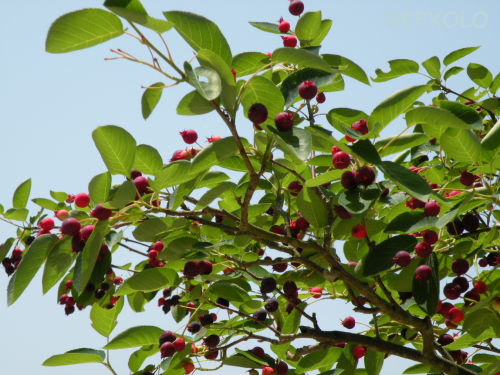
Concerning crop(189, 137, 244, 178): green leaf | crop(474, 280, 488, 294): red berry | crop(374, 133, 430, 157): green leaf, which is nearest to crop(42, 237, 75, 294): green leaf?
crop(189, 137, 244, 178): green leaf

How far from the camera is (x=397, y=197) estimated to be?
65.2 inches

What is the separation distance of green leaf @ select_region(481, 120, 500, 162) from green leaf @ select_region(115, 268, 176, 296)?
1314mm

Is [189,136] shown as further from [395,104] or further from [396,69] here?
[396,69]

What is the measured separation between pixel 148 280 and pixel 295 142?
3.18 ft

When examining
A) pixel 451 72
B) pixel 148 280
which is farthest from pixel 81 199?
pixel 451 72

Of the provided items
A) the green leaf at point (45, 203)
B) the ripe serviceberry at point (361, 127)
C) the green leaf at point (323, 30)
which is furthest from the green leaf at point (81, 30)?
the green leaf at point (45, 203)

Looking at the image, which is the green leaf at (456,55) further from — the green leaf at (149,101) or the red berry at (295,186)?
the green leaf at (149,101)

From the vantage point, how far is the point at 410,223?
162 cm

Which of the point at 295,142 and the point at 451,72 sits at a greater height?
the point at 451,72

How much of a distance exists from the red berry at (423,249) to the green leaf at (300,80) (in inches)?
29.5

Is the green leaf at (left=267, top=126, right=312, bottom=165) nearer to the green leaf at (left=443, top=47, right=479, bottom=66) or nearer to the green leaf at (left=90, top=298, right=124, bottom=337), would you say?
the green leaf at (left=90, top=298, right=124, bottom=337)

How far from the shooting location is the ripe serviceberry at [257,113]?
122 centimetres

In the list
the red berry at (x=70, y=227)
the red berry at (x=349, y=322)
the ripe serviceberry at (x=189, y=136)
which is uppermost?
the ripe serviceberry at (x=189, y=136)

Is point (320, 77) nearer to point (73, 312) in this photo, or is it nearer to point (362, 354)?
point (362, 354)
